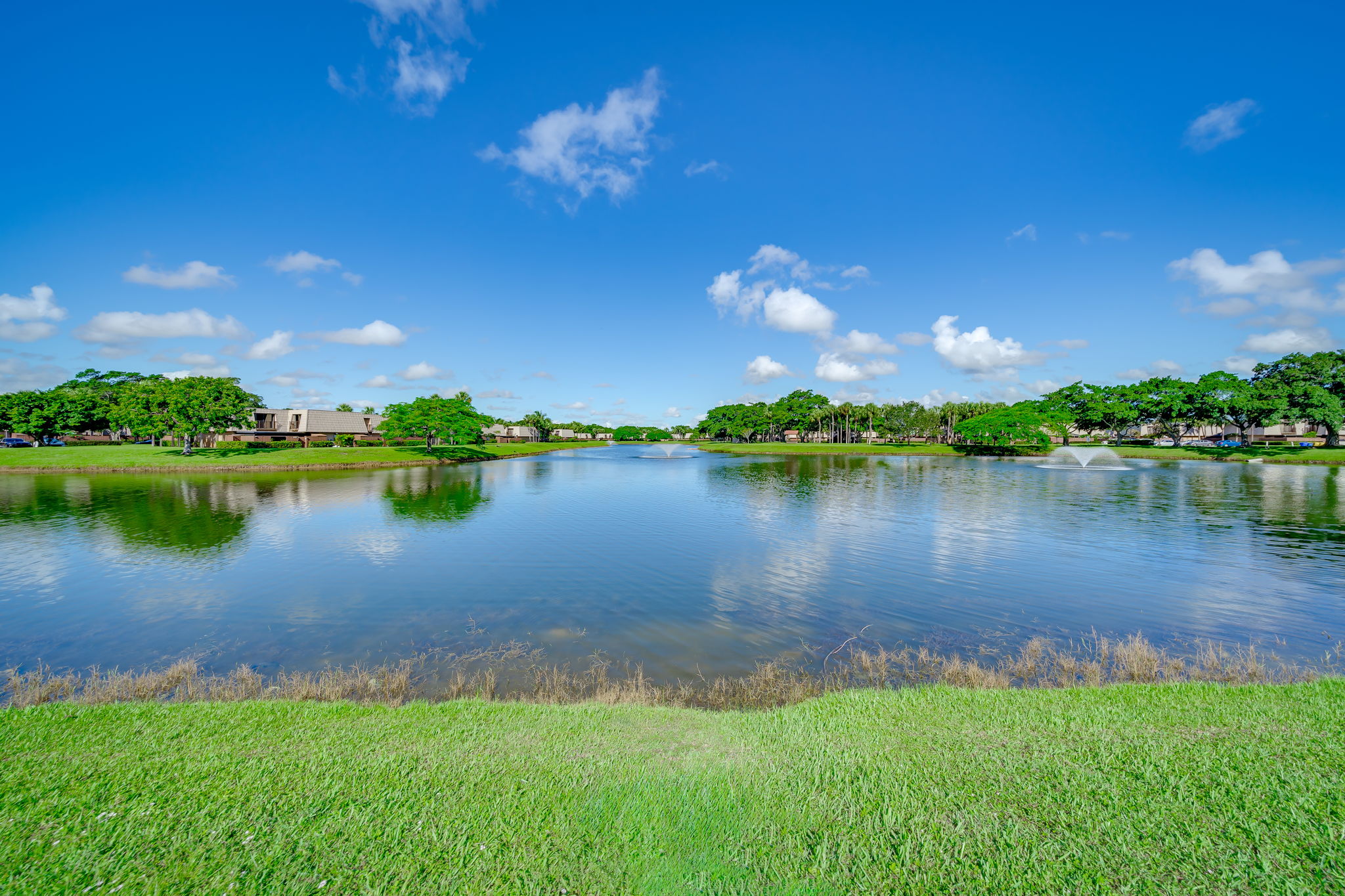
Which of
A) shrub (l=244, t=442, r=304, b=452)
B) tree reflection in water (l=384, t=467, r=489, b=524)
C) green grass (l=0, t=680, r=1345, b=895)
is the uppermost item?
shrub (l=244, t=442, r=304, b=452)

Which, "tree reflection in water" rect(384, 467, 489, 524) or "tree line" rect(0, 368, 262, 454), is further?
"tree line" rect(0, 368, 262, 454)

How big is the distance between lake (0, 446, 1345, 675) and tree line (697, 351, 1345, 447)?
7884cm

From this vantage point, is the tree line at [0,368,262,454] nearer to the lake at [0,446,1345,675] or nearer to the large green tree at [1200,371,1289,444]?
the lake at [0,446,1345,675]

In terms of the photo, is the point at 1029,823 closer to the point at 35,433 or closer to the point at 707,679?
the point at 707,679

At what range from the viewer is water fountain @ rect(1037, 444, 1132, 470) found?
78750 mm

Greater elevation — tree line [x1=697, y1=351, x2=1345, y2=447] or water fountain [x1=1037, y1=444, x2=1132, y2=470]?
tree line [x1=697, y1=351, x2=1345, y2=447]

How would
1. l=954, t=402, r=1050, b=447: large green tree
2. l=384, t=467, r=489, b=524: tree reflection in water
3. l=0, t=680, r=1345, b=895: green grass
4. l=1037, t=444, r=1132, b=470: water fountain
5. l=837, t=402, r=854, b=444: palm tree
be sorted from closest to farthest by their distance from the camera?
l=0, t=680, r=1345, b=895: green grass, l=384, t=467, r=489, b=524: tree reflection in water, l=1037, t=444, r=1132, b=470: water fountain, l=954, t=402, r=1050, b=447: large green tree, l=837, t=402, r=854, b=444: palm tree

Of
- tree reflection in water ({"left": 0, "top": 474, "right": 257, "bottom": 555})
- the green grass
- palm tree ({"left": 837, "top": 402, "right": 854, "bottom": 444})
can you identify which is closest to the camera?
the green grass

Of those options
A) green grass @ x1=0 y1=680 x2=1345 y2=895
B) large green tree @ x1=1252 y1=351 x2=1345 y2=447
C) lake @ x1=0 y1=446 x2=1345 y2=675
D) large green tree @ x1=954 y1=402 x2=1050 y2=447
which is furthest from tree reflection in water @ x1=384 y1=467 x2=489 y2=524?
large green tree @ x1=1252 y1=351 x2=1345 y2=447

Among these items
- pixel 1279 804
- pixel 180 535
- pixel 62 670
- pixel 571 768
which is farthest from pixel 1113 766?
pixel 180 535

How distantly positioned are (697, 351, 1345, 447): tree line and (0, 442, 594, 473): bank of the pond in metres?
112

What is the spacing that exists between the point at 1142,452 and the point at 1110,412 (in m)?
15.3

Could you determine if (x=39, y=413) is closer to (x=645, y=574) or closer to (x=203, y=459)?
(x=203, y=459)

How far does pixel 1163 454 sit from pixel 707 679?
5149 inches
